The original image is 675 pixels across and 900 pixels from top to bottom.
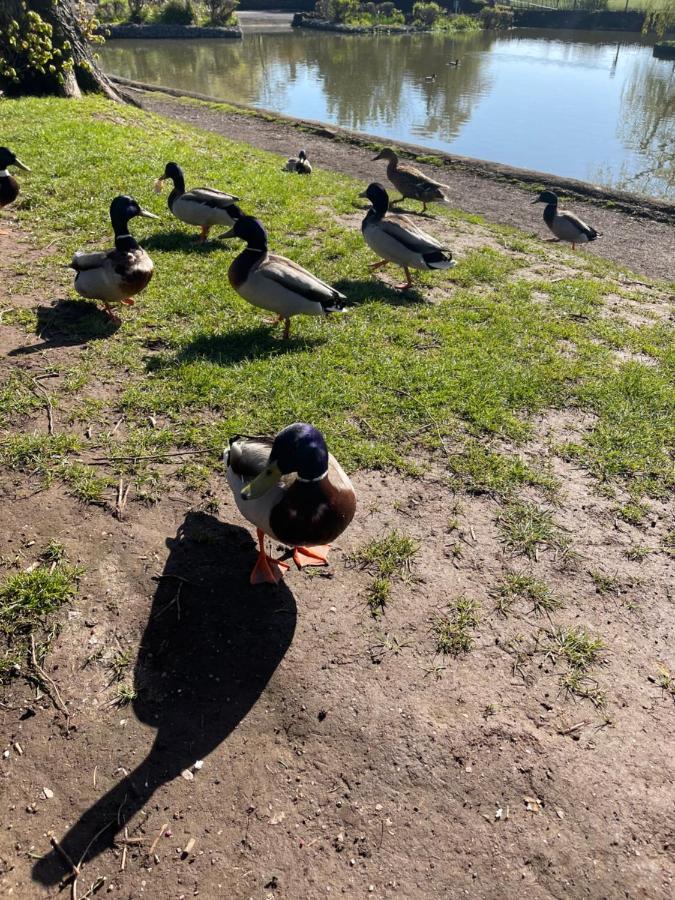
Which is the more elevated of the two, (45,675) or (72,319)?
(72,319)

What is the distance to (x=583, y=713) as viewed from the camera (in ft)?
9.36

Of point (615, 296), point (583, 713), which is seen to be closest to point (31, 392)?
point (583, 713)

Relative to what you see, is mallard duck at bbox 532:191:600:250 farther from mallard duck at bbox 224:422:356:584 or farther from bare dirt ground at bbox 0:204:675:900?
mallard duck at bbox 224:422:356:584

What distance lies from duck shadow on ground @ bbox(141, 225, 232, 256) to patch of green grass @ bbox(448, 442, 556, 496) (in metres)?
4.44

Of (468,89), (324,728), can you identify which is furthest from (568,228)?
(468,89)

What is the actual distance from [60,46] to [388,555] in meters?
14.2

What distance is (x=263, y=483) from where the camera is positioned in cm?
286

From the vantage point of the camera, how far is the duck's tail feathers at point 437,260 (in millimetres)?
6781

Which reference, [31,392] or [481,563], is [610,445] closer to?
[481,563]

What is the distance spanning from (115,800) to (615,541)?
313cm

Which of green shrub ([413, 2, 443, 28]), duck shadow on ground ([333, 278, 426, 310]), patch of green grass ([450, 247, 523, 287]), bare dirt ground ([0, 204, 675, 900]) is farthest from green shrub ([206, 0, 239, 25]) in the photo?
bare dirt ground ([0, 204, 675, 900])

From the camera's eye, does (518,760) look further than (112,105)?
No

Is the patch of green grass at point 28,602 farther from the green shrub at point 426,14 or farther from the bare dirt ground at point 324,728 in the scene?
the green shrub at point 426,14

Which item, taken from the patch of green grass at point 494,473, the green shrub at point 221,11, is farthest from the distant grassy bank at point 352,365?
the green shrub at point 221,11
